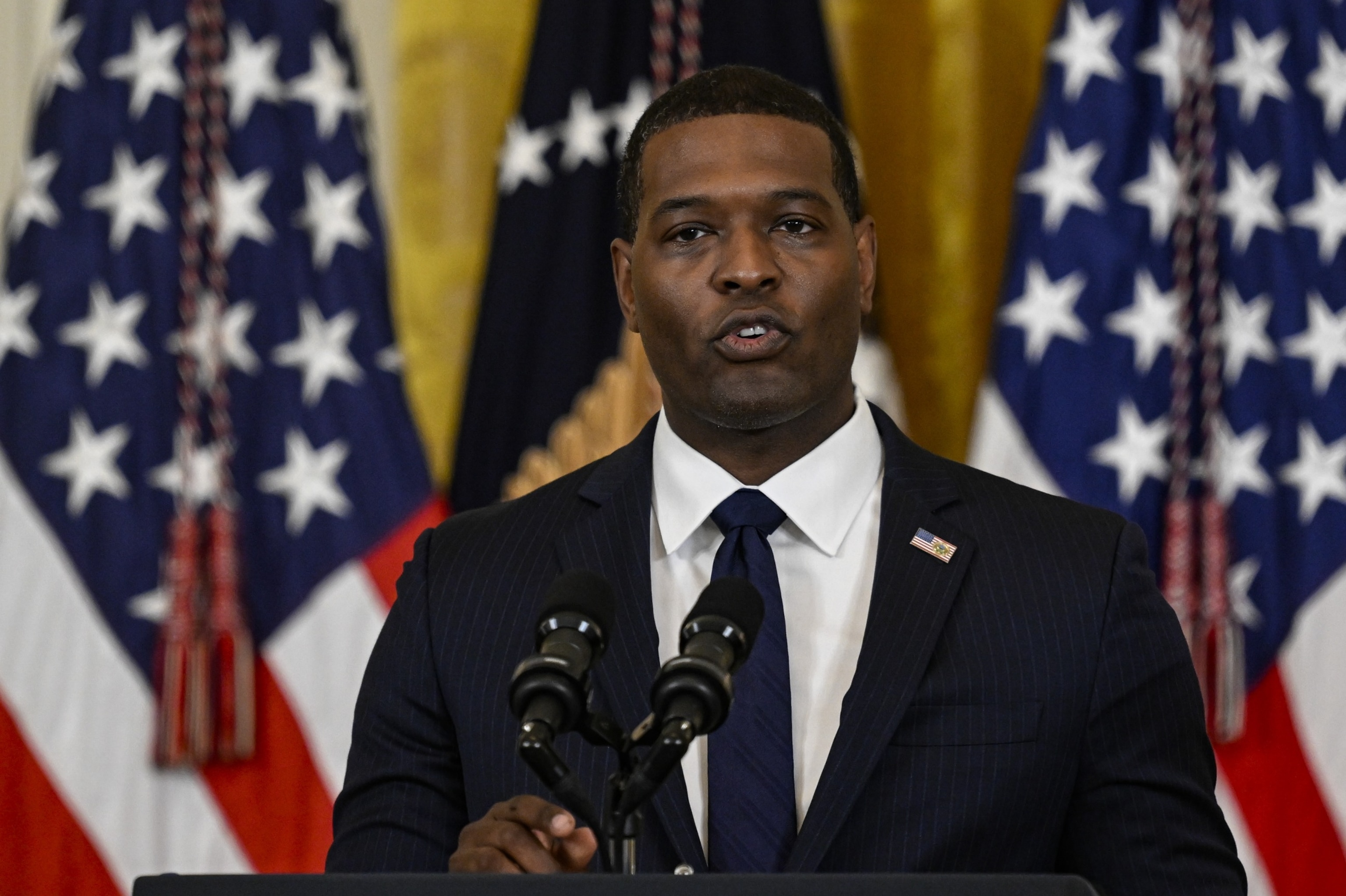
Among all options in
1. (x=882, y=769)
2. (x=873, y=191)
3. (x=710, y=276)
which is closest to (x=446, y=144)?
(x=873, y=191)

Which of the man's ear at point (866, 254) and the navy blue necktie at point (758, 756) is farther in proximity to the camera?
the man's ear at point (866, 254)

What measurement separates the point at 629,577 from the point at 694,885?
0.84 meters

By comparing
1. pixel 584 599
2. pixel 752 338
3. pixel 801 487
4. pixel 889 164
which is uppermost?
pixel 889 164

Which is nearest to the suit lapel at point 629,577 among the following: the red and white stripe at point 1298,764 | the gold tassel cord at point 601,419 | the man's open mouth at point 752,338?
the man's open mouth at point 752,338

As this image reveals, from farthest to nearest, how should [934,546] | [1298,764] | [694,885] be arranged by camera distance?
[1298,764] → [934,546] → [694,885]

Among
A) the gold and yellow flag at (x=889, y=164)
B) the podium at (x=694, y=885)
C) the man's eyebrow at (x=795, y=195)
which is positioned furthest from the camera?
the gold and yellow flag at (x=889, y=164)

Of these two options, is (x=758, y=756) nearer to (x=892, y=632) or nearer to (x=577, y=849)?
(x=892, y=632)

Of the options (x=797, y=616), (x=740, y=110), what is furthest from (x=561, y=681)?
(x=740, y=110)

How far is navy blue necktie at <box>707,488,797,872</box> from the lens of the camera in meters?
1.72

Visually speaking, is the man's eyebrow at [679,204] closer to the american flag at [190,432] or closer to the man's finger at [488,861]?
the man's finger at [488,861]

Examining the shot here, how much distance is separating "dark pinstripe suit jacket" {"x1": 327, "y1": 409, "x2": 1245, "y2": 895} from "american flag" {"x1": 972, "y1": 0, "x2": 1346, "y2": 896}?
1450 millimetres

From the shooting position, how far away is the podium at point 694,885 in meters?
1.05

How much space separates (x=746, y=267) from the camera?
73.8 inches

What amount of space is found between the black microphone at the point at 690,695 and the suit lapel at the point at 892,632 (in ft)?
1.69
